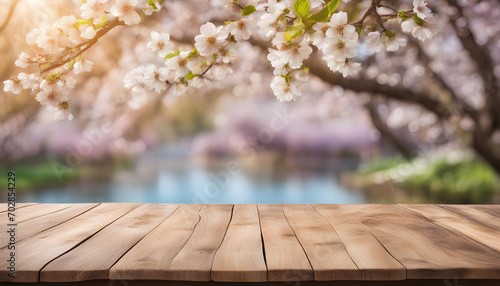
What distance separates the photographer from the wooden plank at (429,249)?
89 centimetres

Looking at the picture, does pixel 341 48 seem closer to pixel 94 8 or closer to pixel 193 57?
pixel 193 57

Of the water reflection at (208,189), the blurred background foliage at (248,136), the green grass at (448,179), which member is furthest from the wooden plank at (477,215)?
the water reflection at (208,189)

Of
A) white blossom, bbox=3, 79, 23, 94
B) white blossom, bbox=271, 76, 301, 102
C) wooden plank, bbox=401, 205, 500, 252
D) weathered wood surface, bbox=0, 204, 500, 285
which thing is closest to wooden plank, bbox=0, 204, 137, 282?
weathered wood surface, bbox=0, 204, 500, 285

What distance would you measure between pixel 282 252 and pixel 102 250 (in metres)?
0.41

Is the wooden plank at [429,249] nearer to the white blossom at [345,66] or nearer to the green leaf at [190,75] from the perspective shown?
the white blossom at [345,66]

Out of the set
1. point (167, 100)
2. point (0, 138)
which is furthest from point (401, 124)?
point (0, 138)

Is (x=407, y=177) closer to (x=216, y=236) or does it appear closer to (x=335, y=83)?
(x=335, y=83)

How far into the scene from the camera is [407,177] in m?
6.29

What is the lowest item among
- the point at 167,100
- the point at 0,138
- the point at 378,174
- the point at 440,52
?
the point at 378,174

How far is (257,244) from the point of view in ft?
3.52

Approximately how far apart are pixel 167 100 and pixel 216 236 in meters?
6.77

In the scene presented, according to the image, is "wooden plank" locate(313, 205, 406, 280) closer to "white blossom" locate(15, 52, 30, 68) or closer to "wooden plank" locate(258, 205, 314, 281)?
"wooden plank" locate(258, 205, 314, 281)

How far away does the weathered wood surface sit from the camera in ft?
2.89

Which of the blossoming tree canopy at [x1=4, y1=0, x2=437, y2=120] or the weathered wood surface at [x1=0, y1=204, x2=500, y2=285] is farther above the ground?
the blossoming tree canopy at [x1=4, y1=0, x2=437, y2=120]
